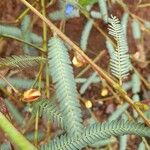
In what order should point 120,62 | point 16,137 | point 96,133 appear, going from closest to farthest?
point 16,137
point 96,133
point 120,62

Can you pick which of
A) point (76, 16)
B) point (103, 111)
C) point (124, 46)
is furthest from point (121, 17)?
point (124, 46)

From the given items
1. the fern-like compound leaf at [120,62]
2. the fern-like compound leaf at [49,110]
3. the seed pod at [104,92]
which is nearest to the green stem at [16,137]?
the fern-like compound leaf at [49,110]

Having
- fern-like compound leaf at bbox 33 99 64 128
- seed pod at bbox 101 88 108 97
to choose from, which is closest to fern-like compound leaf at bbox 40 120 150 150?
fern-like compound leaf at bbox 33 99 64 128

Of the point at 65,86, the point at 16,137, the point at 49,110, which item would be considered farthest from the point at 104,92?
the point at 16,137

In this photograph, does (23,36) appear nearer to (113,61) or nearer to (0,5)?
(0,5)

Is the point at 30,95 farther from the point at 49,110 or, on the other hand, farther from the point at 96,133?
the point at 96,133

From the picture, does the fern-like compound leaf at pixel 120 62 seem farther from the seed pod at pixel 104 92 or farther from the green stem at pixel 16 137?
the seed pod at pixel 104 92
